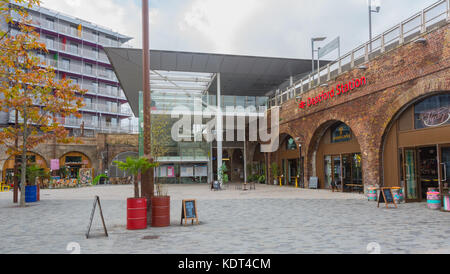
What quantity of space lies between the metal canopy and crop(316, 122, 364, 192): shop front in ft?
23.2

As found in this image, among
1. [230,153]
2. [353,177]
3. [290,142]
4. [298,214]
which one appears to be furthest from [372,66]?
[230,153]

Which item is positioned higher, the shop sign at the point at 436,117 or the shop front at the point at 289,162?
the shop sign at the point at 436,117

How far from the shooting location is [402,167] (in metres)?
14.0

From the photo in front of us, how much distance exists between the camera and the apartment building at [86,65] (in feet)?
158

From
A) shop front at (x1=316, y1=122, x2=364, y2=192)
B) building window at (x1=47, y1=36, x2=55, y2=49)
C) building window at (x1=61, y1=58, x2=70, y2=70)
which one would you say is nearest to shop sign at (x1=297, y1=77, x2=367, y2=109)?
shop front at (x1=316, y1=122, x2=364, y2=192)

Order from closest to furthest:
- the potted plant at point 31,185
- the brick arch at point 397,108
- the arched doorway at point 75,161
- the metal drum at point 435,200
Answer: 1. the metal drum at point 435,200
2. the brick arch at point 397,108
3. the potted plant at point 31,185
4. the arched doorway at point 75,161

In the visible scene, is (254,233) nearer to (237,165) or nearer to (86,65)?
(237,165)

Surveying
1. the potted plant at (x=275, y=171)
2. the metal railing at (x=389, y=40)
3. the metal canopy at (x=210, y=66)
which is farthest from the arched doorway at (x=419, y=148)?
the potted plant at (x=275, y=171)

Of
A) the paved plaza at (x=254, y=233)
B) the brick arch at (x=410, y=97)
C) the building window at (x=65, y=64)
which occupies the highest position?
the building window at (x=65, y=64)

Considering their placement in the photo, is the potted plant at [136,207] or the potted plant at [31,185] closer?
the potted plant at [136,207]

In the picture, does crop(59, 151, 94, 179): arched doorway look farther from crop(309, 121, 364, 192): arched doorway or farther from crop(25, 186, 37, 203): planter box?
crop(309, 121, 364, 192): arched doorway

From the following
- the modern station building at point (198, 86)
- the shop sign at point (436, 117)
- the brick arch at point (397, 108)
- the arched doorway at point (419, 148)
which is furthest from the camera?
the modern station building at point (198, 86)

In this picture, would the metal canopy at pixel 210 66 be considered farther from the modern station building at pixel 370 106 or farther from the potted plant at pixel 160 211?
the potted plant at pixel 160 211
